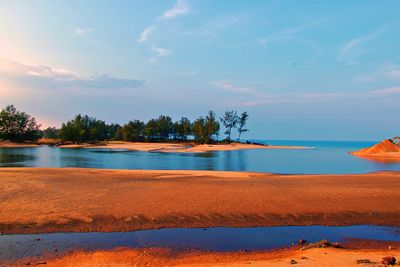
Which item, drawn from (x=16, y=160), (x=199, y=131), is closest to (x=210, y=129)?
(x=199, y=131)

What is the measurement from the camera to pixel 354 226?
44.3 feet

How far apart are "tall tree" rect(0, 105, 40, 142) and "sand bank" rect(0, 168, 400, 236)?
11522 cm

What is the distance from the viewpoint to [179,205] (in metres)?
15.7

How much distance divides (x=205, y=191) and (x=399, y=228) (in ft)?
32.0

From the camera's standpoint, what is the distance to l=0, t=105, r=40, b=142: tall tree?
121 metres

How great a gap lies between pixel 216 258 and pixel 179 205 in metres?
6.23

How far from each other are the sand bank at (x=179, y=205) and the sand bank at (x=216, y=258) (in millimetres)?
2667

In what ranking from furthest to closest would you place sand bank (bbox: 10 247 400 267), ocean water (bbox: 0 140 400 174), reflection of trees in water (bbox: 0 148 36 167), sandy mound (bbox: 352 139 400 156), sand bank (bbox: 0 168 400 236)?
sandy mound (bbox: 352 139 400 156)
reflection of trees in water (bbox: 0 148 36 167)
ocean water (bbox: 0 140 400 174)
sand bank (bbox: 0 168 400 236)
sand bank (bbox: 10 247 400 267)

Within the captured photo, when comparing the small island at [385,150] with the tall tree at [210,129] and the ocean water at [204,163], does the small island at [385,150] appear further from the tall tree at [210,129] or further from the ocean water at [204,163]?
the tall tree at [210,129]

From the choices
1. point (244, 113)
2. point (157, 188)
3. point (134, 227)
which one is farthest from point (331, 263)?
point (244, 113)

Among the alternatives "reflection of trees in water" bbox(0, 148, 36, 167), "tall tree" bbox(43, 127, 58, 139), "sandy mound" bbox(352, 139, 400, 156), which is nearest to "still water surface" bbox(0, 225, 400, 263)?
"reflection of trees in water" bbox(0, 148, 36, 167)

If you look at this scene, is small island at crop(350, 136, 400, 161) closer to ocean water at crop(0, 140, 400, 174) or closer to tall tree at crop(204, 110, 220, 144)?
ocean water at crop(0, 140, 400, 174)

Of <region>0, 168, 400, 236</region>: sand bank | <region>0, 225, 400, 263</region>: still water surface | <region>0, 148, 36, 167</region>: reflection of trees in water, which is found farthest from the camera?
<region>0, 148, 36, 167</region>: reflection of trees in water

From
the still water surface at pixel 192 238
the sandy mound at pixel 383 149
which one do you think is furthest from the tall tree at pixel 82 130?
the still water surface at pixel 192 238
